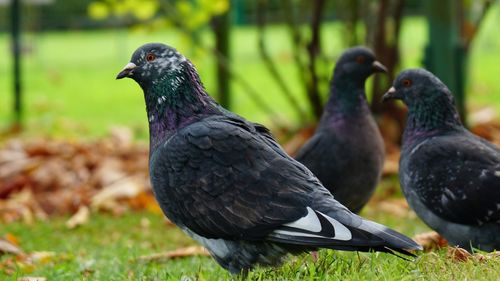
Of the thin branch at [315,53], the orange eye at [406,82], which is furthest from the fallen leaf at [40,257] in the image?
the thin branch at [315,53]

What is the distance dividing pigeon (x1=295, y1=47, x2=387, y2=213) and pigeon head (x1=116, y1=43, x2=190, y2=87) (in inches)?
65.5

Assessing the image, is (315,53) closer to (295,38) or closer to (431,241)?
(295,38)

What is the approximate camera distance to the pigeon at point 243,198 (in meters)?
3.98

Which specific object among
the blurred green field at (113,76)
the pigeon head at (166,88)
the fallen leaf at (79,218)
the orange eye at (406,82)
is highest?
the pigeon head at (166,88)

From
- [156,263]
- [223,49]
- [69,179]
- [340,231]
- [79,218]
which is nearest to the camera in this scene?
[340,231]

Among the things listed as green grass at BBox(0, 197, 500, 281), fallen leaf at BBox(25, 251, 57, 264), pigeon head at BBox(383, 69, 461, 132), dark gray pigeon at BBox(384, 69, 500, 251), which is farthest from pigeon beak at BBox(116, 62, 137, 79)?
pigeon head at BBox(383, 69, 461, 132)

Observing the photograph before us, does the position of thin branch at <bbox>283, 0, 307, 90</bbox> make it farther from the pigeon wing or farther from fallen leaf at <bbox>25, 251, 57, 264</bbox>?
the pigeon wing

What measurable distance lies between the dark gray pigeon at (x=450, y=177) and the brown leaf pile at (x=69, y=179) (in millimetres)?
3010

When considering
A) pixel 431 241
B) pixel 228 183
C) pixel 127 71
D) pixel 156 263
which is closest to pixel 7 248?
pixel 156 263

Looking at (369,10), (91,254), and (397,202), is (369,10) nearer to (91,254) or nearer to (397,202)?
(397,202)

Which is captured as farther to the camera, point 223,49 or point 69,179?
point 223,49

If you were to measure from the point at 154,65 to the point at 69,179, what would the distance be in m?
4.11

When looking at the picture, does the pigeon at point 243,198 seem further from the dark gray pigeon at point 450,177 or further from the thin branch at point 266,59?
the thin branch at point 266,59

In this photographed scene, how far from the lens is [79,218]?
7.32 m
